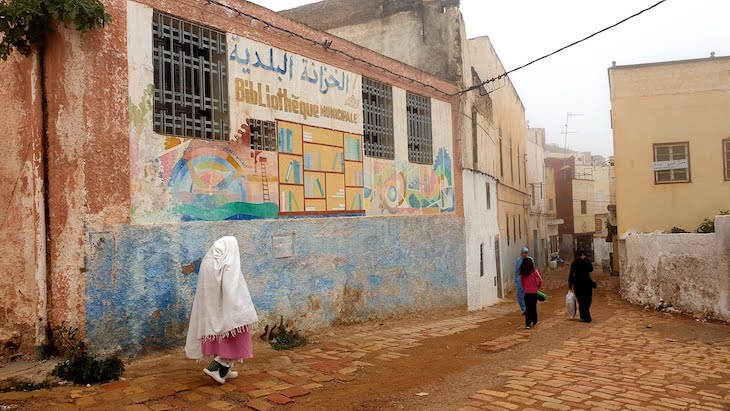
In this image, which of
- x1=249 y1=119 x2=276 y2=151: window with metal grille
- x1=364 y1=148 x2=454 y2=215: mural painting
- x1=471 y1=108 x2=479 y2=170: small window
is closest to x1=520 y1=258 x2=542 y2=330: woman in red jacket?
x1=364 y1=148 x2=454 y2=215: mural painting

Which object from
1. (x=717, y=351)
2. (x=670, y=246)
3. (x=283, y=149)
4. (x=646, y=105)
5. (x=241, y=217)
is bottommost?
(x=717, y=351)

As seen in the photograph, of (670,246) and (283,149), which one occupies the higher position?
(283,149)

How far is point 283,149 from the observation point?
8516 millimetres

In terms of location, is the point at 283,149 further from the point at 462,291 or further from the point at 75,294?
the point at 462,291

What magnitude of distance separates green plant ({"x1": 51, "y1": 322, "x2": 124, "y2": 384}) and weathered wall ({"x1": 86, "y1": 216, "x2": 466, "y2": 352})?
0.18m

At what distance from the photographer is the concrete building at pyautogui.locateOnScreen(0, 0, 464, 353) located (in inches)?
235

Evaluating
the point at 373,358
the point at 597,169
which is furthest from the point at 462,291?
the point at 597,169

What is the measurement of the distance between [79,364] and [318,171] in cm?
472

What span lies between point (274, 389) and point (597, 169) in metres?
41.5

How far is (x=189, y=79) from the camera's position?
7281 millimetres

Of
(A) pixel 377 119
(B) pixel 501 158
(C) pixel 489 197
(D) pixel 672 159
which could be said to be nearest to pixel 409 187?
(A) pixel 377 119

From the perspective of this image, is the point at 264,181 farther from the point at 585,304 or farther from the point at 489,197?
the point at 489,197

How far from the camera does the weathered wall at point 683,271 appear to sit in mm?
11750

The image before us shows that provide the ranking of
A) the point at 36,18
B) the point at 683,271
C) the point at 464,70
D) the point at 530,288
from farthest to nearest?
1. the point at 464,70
2. the point at 683,271
3. the point at 530,288
4. the point at 36,18
